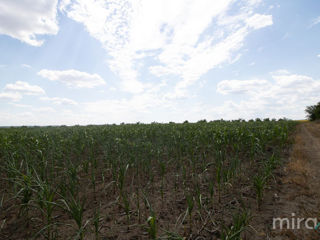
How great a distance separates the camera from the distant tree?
49438 millimetres

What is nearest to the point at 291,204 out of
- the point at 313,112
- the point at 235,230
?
the point at 235,230

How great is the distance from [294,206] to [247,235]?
60.4 inches

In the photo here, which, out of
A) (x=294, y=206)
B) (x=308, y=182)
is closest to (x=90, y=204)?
(x=294, y=206)

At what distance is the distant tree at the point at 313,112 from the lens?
4944 cm

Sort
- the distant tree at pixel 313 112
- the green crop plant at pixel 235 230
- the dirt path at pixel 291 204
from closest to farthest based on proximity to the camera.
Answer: the green crop plant at pixel 235 230
the dirt path at pixel 291 204
the distant tree at pixel 313 112

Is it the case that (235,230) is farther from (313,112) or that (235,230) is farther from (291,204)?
(313,112)

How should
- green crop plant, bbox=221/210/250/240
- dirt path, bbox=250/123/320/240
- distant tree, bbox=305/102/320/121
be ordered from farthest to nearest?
distant tree, bbox=305/102/320/121 → dirt path, bbox=250/123/320/240 → green crop plant, bbox=221/210/250/240

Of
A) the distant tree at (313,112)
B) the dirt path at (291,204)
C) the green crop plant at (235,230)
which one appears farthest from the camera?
the distant tree at (313,112)

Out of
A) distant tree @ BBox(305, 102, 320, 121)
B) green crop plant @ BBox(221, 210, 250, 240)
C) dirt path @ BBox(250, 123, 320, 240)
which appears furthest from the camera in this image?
distant tree @ BBox(305, 102, 320, 121)

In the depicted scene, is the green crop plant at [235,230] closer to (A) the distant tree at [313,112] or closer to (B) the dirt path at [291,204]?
(B) the dirt path at [291,204]

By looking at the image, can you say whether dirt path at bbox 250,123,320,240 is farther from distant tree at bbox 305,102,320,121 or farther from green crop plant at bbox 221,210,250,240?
distant tree at bbox 305,102,320,121

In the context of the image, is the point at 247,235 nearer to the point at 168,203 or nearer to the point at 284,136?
the point at 168,203

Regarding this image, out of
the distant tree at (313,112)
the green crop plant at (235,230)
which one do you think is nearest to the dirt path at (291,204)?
the green crop plant at (235,230)

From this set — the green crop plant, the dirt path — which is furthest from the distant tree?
the green crop plant
